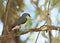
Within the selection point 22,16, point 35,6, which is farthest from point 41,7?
point 22,16

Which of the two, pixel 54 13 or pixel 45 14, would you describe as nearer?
pixel 45 14

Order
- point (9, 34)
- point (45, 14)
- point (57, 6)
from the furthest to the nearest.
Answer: point (57, 6), point (45, 14), point (9, 34)

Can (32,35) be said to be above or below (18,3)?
below

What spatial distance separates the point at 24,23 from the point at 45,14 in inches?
8.3

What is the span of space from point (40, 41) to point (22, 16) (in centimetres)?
28

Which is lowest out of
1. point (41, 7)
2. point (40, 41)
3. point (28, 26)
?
point (40, 41)

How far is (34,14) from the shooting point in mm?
1836

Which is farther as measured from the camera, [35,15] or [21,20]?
[35,15]

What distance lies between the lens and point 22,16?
180 centimetres

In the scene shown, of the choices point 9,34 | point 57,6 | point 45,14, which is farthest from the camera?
point 57,6

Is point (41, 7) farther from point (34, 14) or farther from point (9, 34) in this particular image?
point (9, 34)

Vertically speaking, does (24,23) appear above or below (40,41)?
above

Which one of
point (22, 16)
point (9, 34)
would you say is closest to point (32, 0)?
point (22, 16)

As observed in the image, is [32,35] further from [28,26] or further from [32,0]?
[32,0]
